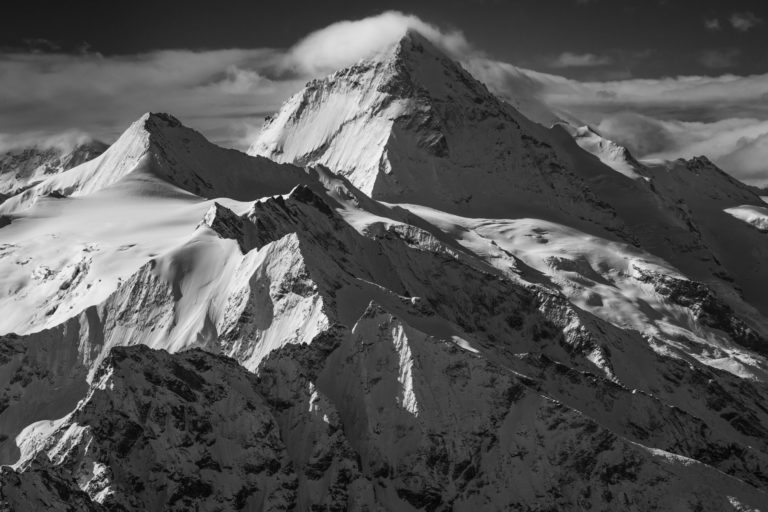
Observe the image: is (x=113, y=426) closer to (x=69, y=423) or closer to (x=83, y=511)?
(x=69, y=423)

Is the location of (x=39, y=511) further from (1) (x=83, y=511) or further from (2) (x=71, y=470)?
(2) (x=71, y=470)

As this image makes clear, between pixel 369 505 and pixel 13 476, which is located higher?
pixel 13 476

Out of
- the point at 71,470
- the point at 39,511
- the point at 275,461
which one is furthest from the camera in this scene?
the point at 275,461

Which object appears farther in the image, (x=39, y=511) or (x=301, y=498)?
(x=301, y=498)

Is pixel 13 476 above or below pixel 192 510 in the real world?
above

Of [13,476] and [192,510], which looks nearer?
[13,476]

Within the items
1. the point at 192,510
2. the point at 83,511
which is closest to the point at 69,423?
the point at 192,510

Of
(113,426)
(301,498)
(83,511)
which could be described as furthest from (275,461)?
(83,511)

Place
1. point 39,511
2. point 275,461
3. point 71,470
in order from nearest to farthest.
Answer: point 39,511 < point 71,470 < point 275,461
